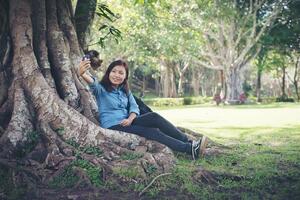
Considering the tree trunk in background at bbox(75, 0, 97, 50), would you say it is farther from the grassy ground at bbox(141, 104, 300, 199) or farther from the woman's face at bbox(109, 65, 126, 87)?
the grassy ground at bbox(141, 104, 300, 199)

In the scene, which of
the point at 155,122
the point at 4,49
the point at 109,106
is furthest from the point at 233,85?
the point at 4,49

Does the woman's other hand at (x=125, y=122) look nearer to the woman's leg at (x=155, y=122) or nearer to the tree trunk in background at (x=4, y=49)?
the woman's leg at (x=155, y=122)

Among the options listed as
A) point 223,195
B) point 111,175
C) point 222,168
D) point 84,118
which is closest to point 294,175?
point 222,168

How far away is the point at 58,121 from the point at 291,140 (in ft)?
19.2

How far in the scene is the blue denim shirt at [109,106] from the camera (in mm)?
6027

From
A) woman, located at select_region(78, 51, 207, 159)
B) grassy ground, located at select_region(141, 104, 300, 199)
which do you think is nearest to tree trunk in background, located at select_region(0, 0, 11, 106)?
woman, located at select_region(78, 51, 207, 159)

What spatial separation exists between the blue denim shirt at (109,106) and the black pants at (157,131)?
0.42 ft

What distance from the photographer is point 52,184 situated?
480 centimetres

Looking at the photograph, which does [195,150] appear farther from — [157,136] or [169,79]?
[169,79]

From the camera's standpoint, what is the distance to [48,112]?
5570 mm

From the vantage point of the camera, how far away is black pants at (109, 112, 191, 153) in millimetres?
5914

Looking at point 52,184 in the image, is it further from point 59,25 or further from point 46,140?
point 59,25

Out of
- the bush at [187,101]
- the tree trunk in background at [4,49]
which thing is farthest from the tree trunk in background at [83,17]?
the bush at [187,101]

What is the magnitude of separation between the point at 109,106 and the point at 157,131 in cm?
80
